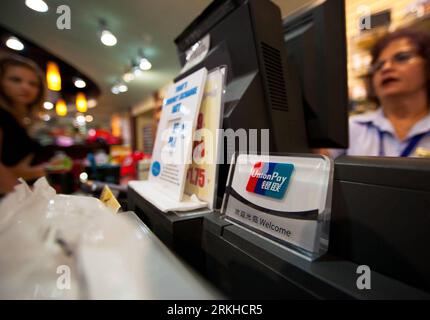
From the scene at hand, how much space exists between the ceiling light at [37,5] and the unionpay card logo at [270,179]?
66cm

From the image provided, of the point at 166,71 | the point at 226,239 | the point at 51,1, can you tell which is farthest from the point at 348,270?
the point at 166,71

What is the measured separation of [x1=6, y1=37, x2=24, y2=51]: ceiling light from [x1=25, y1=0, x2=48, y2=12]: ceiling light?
0.36 feet

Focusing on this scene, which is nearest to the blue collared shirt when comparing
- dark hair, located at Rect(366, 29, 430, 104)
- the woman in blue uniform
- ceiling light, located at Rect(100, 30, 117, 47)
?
the woman in blue uniform

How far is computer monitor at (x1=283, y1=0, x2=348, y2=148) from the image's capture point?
1.89 feet

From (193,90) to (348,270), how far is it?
1.54 ft

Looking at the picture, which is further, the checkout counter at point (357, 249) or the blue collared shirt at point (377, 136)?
the blue collared shirt at point (377, 136)

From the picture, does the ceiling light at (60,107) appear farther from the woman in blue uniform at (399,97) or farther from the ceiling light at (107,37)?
the ceiling light at (107,37)

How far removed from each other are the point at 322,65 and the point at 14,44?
791 mm

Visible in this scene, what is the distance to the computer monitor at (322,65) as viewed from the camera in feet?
1.89

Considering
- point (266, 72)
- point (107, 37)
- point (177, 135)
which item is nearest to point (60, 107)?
point (177, 135)

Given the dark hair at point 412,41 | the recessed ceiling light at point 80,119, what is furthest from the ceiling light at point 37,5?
the dark hair at point 412,41

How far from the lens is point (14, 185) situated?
0.32m

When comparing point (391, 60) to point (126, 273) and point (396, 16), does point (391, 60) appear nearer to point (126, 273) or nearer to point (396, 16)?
point (396, 16)
